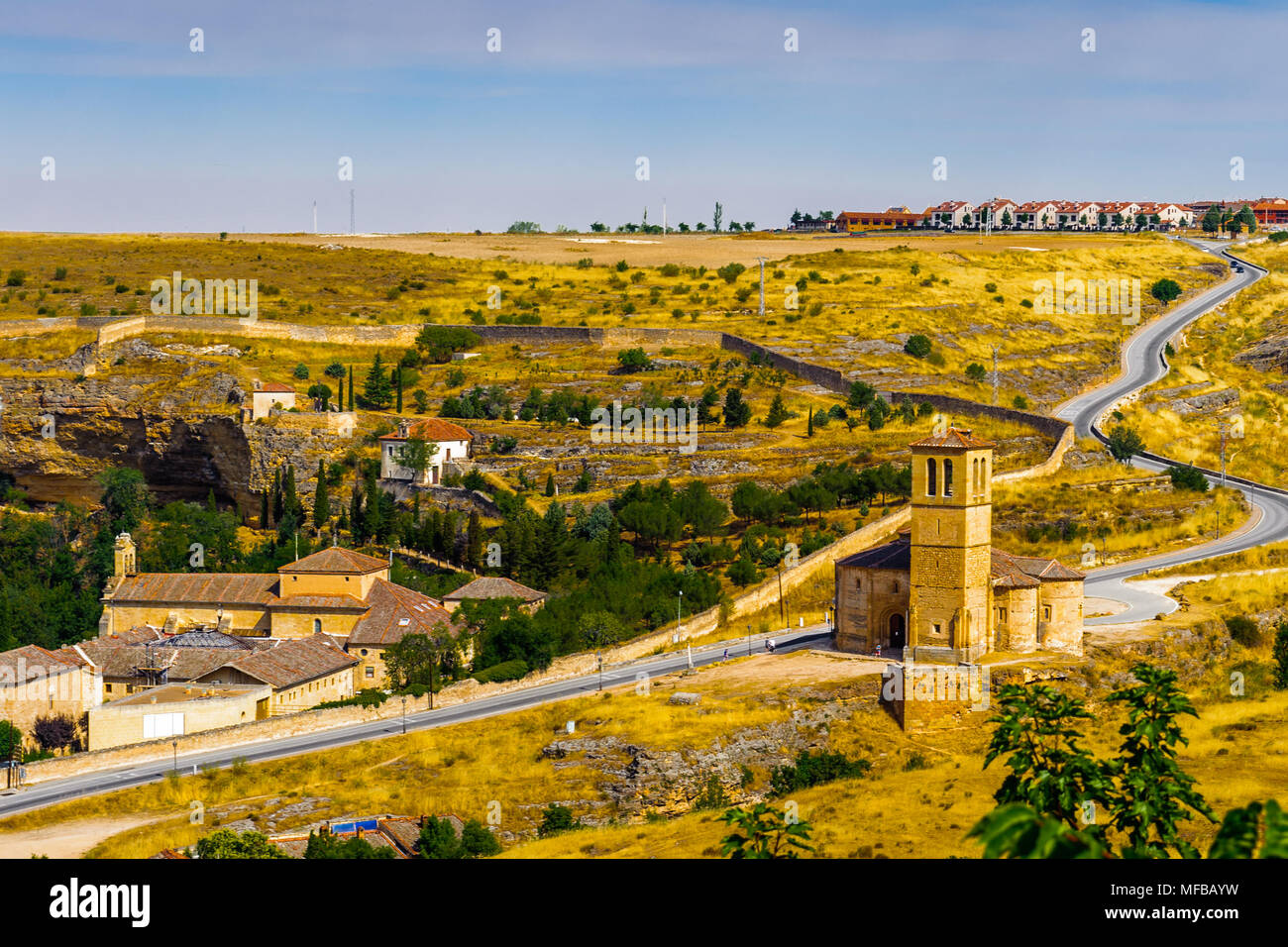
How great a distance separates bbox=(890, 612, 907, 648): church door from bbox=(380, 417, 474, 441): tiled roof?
125 feet

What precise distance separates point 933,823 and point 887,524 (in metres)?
32.3

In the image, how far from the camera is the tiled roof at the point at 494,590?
7038 cm

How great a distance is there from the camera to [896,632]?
57.2m

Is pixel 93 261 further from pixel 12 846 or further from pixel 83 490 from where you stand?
pixel 12 846

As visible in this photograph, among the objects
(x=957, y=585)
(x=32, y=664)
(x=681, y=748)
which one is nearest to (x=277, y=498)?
(x=32, y=664)

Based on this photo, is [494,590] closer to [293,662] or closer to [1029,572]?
[293,662]

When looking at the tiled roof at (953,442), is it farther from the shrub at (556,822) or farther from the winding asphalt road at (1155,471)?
the shrub at (556,822)

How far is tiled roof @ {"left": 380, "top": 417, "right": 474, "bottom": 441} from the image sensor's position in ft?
293

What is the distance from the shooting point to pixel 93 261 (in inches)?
5822

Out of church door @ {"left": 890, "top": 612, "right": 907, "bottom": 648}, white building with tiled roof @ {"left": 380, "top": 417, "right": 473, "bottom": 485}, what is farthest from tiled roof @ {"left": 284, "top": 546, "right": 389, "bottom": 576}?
church door @ {"left": 890, "top": 612, "right": 907, "bottom": 648}

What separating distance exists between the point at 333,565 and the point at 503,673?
14078mm
